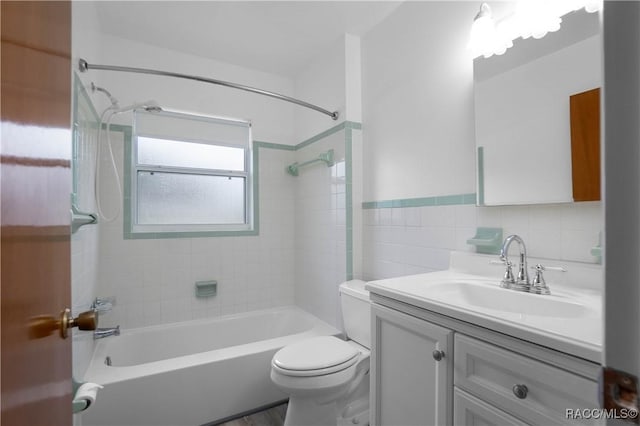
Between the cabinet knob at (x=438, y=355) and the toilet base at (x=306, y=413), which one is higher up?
the cabinet knob at (x=438, y=355)

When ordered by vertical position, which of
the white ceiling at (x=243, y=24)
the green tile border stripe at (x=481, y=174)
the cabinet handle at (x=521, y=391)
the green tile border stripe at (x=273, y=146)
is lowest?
the cabinet handle at (x=521, y=391)

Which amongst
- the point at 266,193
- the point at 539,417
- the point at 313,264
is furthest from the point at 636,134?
the point at 266,193

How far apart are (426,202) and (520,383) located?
3.43 ft

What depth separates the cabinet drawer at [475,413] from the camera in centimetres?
77

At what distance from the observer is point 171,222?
95.0 inches

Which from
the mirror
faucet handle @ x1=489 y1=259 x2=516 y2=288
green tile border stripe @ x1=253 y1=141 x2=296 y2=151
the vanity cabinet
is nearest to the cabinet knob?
the vanity cabinet

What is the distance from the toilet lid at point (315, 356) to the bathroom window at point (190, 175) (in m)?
1.27

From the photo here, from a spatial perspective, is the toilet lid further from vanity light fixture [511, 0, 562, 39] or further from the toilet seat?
vanity light fixture [511, 0, 562, 39]

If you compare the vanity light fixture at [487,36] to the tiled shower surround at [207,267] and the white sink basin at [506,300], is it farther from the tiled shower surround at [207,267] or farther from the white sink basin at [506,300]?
the tiled shower surround at [207,267]

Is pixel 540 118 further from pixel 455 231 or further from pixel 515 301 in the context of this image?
pixel 515 301

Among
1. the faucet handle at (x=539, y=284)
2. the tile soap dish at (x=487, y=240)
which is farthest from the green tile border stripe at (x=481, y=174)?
the faucet handle at (x=539, y=284)

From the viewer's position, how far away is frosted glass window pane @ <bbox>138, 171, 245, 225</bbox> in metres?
2.35

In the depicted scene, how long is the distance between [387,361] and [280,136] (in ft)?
7.13

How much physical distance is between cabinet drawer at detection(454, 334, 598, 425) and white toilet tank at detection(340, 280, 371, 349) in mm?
894
